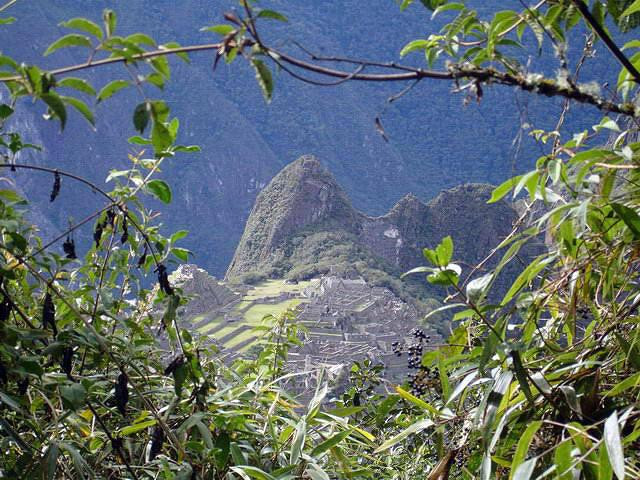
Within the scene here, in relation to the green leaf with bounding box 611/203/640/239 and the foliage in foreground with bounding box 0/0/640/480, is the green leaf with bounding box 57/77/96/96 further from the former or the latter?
the green leaf with bounding box 611/203/640/239

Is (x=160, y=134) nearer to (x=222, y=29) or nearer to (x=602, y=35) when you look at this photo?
(x=222, y=29)

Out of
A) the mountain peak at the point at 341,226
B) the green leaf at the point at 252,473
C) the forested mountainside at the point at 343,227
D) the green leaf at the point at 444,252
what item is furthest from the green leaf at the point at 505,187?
the mountain peak at the point at 341,226

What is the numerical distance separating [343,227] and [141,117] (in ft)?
62.1

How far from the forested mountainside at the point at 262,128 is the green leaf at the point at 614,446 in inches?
965

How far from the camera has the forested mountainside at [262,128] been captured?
28562 millimetres

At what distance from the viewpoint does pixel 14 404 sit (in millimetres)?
840

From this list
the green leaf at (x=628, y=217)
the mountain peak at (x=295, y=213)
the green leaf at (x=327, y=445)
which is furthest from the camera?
the mountain peak at (x=295, y=213)

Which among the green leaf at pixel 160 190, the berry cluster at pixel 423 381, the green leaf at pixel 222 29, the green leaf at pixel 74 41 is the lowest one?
the berry cluster at pixel 423 381

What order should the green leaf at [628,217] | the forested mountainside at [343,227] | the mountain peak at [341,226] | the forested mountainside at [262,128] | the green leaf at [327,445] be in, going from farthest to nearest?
1. the forested mountainside at [262,128]
2. the mountain peak at [341,226]
3. the forested mountainside at [343,227]
4. the green leaf at [327,445]
5. the green leaf at [628,217]

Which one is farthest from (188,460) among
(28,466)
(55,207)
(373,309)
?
(55,207)

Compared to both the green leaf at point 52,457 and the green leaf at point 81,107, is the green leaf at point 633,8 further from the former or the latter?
the green leaf at point 52,457

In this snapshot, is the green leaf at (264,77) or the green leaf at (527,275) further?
the green leaf at (527,275)

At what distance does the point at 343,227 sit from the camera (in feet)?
64.1

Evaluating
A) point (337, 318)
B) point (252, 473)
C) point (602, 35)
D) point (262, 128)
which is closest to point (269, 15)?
point (602, 35)
